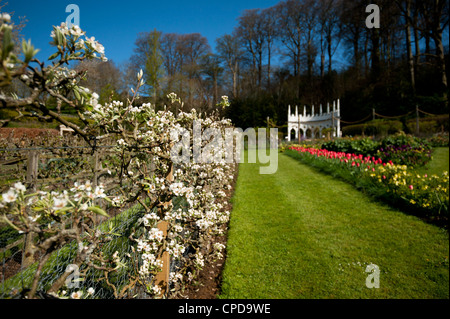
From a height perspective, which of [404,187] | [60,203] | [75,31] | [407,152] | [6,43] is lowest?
[404,187]

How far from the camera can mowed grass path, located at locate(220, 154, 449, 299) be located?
86.3 inches

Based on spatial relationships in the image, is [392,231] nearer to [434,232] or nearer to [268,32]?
[434,232]

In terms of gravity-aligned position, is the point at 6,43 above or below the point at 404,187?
above

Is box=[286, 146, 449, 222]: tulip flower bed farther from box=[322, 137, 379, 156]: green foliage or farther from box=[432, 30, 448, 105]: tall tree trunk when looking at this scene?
box=[432, 30, 448, 105]: tall tree trunk

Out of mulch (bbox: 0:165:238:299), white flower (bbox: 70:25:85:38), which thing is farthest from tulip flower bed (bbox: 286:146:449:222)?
white flower (bbox: 70:25:85:38)

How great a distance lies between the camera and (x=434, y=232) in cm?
301

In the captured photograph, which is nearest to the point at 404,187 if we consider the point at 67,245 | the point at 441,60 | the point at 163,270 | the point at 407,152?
Answer: the point at 407,152

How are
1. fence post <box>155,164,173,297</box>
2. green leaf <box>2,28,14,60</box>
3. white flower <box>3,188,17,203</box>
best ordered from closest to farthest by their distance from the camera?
green leaf <box>2,28,14,60</box>, white flower <box>3,188,17,203</box>, fence post <box>155,164,173,297</box>

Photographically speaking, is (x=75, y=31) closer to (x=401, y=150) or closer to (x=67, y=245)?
(x=67, y=245)

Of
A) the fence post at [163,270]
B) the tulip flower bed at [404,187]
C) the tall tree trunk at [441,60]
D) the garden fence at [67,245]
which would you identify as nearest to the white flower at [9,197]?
the garden fence at [67,245]

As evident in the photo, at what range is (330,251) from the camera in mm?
2811

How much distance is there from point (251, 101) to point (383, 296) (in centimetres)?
2203

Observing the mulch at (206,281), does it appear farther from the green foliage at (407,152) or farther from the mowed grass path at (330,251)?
the green foliage at (407,152)
